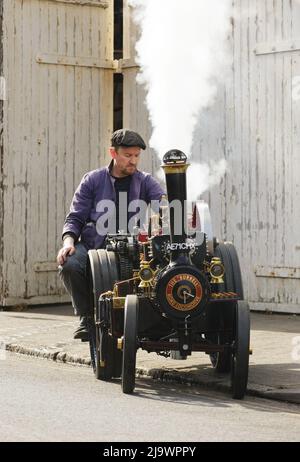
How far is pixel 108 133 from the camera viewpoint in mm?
14320

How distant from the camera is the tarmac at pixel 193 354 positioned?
8.43 metres

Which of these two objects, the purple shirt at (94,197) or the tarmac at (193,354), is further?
the purple shirt at (94,197)

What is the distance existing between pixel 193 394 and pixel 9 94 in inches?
239

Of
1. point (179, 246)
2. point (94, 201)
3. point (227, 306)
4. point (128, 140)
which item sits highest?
point (128, 140)

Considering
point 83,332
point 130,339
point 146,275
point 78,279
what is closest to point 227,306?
point 146,275

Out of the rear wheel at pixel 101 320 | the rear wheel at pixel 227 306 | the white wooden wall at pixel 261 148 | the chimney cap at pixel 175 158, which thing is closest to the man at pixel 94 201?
the rear wheel at pixel 101 320

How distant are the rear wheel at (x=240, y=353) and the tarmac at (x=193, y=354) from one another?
8.2 inches

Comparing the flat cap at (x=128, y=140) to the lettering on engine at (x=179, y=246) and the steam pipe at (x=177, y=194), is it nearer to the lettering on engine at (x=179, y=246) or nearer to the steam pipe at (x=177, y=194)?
the steam pipe at (x=177, y=194)

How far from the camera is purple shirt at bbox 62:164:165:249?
368 inches

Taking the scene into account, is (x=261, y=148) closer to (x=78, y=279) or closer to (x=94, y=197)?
(x=94, y=197)

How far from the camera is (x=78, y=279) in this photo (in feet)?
29.9

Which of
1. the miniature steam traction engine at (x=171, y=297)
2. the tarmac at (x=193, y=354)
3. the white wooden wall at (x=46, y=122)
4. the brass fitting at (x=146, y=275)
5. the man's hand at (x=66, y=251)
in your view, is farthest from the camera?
the white wooden wall at (x=46, y=122)

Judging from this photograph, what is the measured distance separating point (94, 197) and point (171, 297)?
1.68 metres
